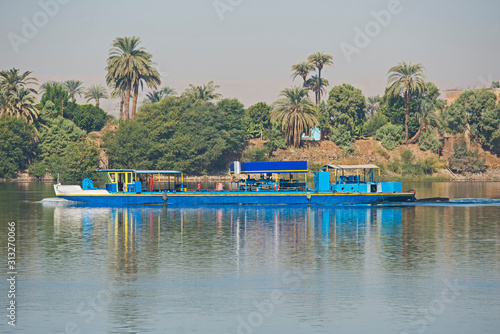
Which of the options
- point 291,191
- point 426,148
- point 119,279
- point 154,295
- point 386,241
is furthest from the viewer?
point 426,148

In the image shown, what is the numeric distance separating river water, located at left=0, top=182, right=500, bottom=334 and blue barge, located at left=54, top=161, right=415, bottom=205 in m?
11.9

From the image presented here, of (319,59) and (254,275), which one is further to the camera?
(319,59)

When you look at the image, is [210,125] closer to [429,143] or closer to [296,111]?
[296,111]

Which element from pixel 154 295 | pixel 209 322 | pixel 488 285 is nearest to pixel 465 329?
pixel 488 285

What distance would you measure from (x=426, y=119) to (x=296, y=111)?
1289 inches

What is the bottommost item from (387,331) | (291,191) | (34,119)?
(387,331)

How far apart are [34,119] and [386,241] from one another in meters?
109

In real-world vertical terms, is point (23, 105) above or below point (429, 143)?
above

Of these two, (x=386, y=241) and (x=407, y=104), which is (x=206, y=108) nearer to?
(x=407, y=104)

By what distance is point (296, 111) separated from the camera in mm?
147125

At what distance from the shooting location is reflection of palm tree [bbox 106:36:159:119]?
147212 mm

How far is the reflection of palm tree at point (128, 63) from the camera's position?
147m

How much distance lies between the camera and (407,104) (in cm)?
15825

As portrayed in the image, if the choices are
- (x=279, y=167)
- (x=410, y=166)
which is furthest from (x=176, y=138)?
(x=279, y=167)
